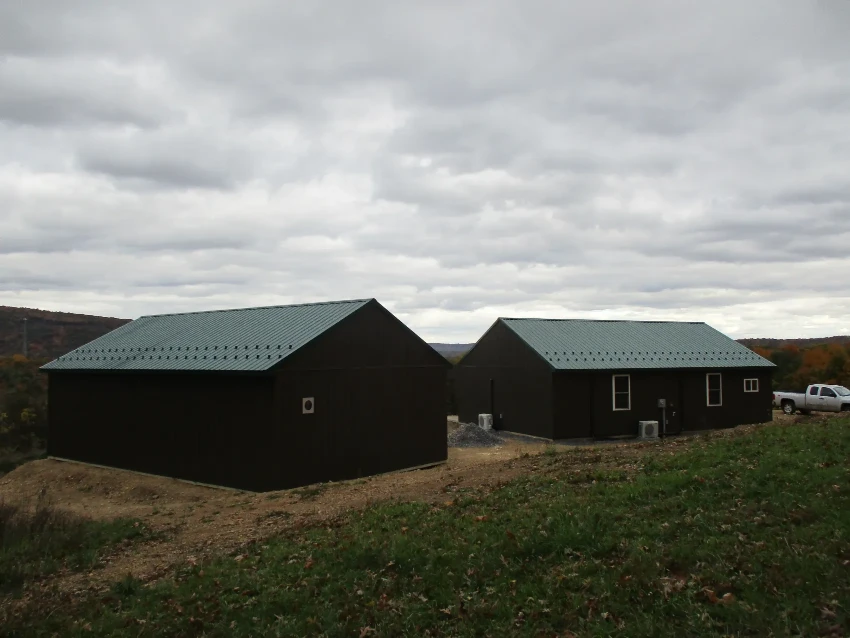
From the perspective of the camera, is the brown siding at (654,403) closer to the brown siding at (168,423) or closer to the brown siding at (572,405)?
the brown siding at (572,405)

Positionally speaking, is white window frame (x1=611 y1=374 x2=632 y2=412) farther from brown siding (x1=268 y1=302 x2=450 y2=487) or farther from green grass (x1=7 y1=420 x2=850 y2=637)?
green grass (x1=7 y1=420 x2=850 y2=637)

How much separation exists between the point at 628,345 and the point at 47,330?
69278mm

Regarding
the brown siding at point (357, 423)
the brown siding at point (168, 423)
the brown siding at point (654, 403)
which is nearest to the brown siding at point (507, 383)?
the brown siding at point (654, 403)

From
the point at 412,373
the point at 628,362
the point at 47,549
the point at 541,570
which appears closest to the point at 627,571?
the point at 541,570

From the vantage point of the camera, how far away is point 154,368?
20.0 m

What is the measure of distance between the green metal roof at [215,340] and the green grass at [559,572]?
26.5 ft

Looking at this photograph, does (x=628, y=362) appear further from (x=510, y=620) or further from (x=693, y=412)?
(x=510, y=620)

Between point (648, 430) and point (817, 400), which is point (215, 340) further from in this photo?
point (817, 400)

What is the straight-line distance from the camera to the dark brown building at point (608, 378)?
25.9 metres

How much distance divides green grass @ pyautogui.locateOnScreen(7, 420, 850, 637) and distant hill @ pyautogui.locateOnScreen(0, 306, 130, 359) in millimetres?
66562

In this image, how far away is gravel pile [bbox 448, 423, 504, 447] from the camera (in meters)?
26.0

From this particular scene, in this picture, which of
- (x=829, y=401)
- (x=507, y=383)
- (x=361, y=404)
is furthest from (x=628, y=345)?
(x=361, y=404)

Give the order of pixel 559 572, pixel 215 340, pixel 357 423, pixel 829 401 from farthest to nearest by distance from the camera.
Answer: pixel 829 401, pixel 215 340, pixel 357 423, pixel 559 572

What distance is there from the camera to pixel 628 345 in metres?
28.4
